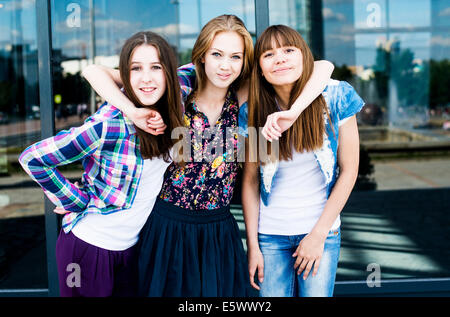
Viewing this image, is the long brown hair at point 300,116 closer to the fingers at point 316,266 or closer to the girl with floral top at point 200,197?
the girl with floral top at point 200,197

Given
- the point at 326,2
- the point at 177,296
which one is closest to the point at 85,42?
the point at 177,296

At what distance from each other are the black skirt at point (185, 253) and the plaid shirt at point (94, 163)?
169 mm

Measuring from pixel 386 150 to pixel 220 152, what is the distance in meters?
10.1

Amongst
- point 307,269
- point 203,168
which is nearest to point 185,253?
point 203,168

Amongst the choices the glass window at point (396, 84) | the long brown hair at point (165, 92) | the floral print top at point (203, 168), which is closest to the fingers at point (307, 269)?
the floral print top at point (203, 168)

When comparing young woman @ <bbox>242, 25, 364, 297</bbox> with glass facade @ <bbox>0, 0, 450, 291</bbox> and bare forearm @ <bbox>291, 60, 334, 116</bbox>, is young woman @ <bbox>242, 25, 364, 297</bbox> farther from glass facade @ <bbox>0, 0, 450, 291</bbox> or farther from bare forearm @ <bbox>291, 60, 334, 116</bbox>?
glass facade @ <bbox>0, 0, 450, 291</bbox>

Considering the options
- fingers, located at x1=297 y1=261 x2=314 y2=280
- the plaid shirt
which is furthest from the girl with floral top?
fingers, located at x1=297 y1=261 x2=314 y2=280

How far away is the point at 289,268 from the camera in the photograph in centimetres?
175

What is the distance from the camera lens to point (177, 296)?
5.55ft

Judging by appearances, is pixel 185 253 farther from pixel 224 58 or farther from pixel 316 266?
pixel 224 58

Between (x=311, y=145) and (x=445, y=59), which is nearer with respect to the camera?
(x=311, y=145)

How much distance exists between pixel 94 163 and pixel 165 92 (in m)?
0.40

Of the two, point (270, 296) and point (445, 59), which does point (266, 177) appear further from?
point (445, 59)

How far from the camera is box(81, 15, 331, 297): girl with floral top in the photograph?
165 cm
